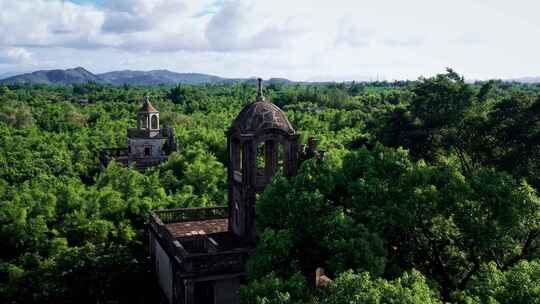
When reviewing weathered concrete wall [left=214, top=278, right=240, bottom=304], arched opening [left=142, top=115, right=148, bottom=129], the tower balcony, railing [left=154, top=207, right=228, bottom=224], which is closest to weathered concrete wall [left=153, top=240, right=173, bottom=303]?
the tower balcony

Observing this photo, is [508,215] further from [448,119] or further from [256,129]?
[448,119]

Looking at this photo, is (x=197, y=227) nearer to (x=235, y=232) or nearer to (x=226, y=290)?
(x=235, y=232)

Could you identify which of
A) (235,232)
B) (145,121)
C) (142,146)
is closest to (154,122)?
(145,121)

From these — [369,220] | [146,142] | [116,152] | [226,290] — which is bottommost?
[226,290]

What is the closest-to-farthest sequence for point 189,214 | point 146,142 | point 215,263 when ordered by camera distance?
point 215,263
point 189,214
point 146,142

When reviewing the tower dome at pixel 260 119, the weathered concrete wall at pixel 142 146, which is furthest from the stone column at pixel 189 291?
the weathered concrete wall at pixel 142 146
